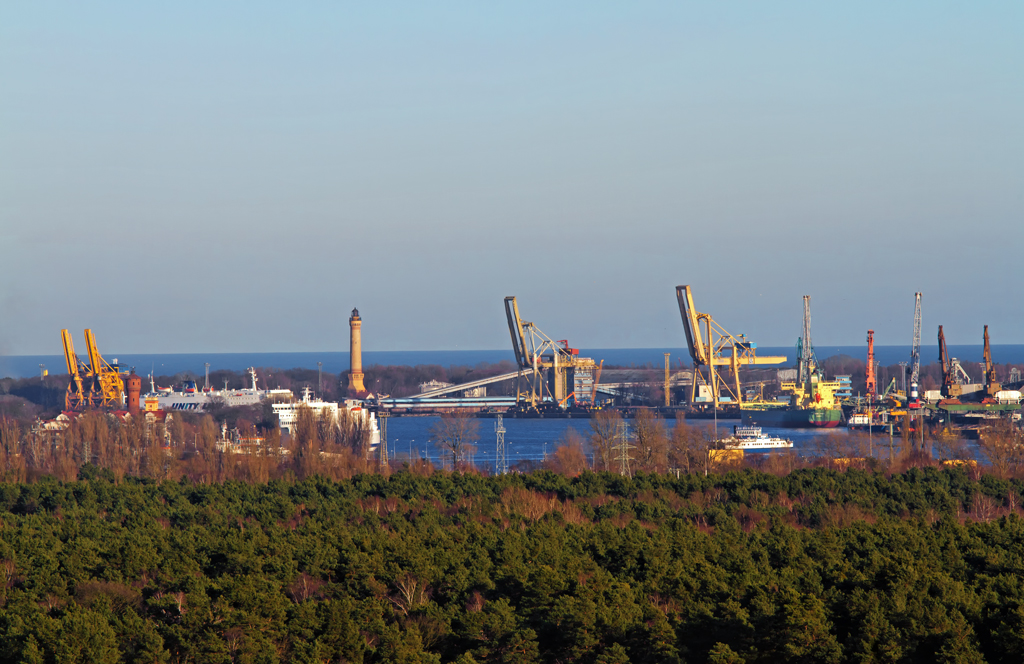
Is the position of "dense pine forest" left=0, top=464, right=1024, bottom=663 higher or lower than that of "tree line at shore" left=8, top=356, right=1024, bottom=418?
lower

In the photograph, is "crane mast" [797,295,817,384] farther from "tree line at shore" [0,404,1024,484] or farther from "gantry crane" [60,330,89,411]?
"gantry crane" [60,330,89,411]

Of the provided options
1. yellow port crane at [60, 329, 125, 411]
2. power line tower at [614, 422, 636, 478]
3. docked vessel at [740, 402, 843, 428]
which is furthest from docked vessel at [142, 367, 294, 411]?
power line tower at [614, 422, 636, 478]

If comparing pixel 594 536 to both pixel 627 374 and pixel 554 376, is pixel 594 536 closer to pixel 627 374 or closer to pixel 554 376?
pixel 554 376

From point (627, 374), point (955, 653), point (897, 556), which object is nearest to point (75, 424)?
point (897, 556)

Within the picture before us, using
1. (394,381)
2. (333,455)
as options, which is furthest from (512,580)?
(394,381)

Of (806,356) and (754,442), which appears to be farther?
(806,356)

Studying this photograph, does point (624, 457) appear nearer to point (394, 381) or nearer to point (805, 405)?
point (805, 405)
